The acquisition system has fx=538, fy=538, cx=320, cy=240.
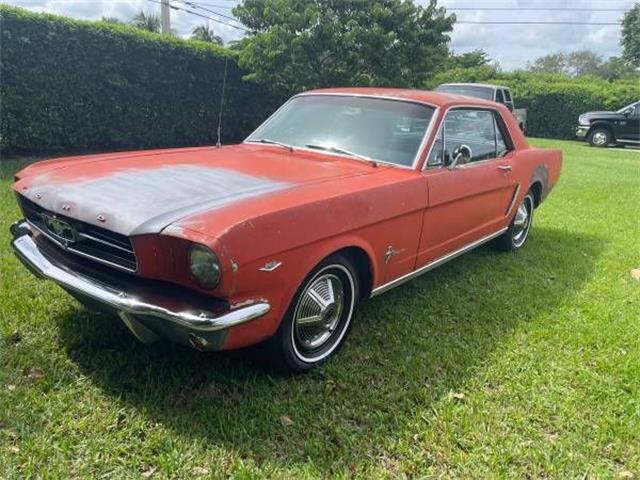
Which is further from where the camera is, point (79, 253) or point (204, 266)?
point (79, 253)

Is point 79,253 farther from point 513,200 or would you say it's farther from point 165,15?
point 165,15

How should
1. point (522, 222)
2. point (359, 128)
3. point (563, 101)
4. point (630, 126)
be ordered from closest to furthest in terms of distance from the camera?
point (359, 128)
point (522, 222)
point (630, 126)
point (563, 101)

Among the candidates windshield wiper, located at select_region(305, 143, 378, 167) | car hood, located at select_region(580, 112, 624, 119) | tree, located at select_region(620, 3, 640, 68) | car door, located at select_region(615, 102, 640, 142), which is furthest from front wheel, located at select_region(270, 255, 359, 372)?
tree, located at select_region(620, 3, 640, 68)

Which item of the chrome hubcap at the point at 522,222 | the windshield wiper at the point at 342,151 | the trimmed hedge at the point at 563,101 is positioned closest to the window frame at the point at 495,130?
the windshield wiper at the point at 342,151

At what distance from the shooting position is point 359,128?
3.79 m

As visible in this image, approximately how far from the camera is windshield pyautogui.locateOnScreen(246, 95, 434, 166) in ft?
11.9

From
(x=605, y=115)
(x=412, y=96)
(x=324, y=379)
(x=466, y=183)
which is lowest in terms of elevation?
(x=324, y=379)

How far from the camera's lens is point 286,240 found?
246 centimetres

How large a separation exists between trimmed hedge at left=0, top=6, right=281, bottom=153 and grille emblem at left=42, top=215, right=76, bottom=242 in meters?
6.12

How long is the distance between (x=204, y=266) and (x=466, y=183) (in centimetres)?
232

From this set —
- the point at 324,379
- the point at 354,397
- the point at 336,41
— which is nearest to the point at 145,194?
the point at 324,379

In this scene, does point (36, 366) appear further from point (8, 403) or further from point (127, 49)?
point (127, 49)

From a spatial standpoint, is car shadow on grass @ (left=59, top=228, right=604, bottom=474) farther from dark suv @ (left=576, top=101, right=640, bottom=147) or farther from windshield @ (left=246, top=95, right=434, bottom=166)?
dark suv @ (left=576, top=101, right=640, bottom=147)

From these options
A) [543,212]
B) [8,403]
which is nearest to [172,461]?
[8,403]
